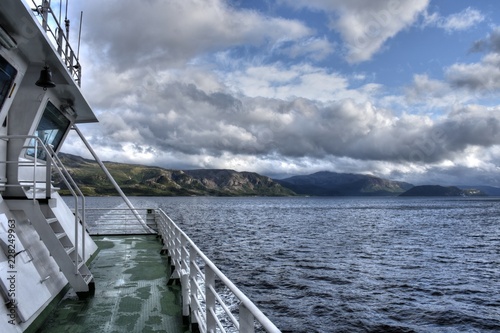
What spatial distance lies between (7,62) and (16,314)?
14.3 ft

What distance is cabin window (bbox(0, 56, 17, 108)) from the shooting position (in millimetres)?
6788

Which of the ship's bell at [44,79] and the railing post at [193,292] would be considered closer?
the railing post at [193,292]

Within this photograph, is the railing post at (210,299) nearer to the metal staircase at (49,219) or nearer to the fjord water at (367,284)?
the metal staircase at (49,219)

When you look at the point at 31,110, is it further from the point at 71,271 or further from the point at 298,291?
the point at 298,291

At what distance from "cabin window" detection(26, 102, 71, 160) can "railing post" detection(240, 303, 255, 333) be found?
797 cm

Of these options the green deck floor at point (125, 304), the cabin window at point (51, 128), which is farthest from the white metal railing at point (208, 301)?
the cabin window at point (51, 128)

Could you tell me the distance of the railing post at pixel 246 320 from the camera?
3.11 m

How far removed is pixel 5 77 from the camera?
6961mm

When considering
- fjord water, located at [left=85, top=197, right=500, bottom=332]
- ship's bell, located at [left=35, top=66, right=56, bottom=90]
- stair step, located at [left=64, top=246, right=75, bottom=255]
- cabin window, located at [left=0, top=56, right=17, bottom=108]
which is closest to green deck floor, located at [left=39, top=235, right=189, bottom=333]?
stair step, located at [left=64, top=246, right=75, bottom=255]

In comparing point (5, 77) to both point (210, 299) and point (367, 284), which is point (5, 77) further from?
point (367, 284)

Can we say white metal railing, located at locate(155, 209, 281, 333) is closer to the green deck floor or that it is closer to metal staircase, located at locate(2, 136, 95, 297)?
the green deck floor

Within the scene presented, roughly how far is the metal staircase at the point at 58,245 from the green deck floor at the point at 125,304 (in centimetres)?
31

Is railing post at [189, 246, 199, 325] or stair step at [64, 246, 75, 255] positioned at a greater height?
stair step at [64, 246, 75, 255]

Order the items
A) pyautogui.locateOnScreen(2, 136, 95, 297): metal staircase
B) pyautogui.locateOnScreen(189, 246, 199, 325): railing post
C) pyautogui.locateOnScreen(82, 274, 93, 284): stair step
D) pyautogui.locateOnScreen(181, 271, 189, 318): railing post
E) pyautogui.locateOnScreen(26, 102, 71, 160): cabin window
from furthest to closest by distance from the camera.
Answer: pyautogui.locateOnScreen(26, 102, 71, 160): cabin window < pyautogui.locateOnScreen(82, 274, 93, 284): stair step < pyautogui.locateOnScreen(2, 136, 95, 297): metal staircase < pyautogui.locateOnScreen(181, 271, 189, 318): railing post < pyautogui.locateOnScreen(189, 246, 199, 325): railing post
